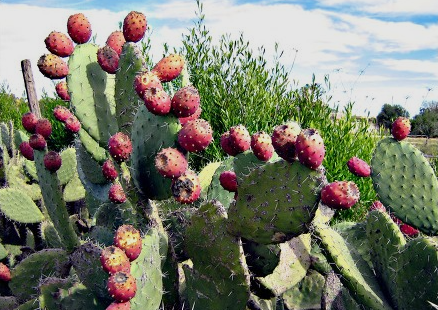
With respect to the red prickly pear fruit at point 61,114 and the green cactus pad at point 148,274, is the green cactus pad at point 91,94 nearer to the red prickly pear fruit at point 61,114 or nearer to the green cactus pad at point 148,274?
the red prickly pear fruit at point 61,114

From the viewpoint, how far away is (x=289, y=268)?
2350mm

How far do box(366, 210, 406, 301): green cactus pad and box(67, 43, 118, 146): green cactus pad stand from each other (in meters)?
1.23

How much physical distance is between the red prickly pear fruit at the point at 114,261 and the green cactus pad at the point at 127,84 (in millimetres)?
699

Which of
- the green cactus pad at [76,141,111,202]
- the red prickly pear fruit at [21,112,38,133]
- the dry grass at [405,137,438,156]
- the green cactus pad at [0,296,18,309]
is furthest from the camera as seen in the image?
the dry grass at [405,137,438,156]

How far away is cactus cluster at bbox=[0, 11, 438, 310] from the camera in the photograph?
1.63 metres

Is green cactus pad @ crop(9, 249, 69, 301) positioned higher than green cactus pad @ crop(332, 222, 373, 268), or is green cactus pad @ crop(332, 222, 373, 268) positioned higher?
green cactus pad @ crop(332, 222, 373, 268)

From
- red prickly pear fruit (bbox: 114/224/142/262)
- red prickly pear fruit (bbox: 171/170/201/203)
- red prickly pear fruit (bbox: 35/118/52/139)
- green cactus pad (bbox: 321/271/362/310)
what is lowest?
green cactus pad (bbox: 321/271/362/310)

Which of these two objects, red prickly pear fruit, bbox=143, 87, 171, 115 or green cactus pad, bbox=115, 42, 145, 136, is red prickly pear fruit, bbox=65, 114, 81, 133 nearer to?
green cactus pad, bbox=115, 42, 145, 136

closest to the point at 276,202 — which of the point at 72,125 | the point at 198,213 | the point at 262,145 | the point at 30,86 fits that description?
the point at 262,145

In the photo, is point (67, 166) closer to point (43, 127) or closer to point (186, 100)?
point (43, 127)

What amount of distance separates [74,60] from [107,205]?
73 cm

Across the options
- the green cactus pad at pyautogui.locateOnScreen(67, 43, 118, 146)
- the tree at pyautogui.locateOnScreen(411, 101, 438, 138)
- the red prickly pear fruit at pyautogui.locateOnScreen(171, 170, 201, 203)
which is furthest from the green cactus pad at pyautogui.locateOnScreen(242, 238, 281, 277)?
the tree at pyautogui.locateOnScreen(411, 101, 438, 138)

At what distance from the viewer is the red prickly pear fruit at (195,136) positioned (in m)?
1.65

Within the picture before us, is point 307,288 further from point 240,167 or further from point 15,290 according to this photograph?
point 15,290
